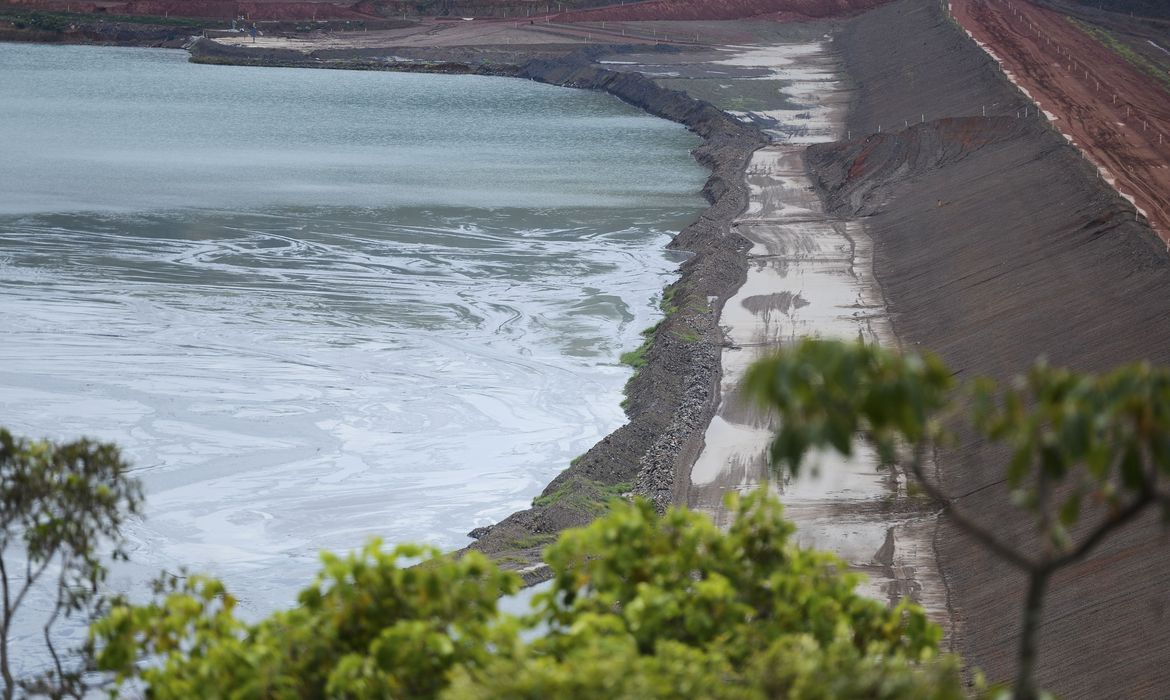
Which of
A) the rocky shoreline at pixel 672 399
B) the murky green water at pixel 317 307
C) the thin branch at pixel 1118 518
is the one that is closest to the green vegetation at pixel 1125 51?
the rocky shoreline at pixel 672 399

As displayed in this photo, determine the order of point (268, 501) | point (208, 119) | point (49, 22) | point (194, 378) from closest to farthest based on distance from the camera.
A: point (268, 501) < point (194, 378) < point (208, 119) < point (49, 22)

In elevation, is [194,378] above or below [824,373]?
below

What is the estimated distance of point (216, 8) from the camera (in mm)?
103688

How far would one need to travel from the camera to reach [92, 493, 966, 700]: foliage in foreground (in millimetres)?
6477

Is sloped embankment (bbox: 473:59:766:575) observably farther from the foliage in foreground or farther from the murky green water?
the foliage in foreground

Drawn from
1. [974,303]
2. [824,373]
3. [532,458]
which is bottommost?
[532,458]

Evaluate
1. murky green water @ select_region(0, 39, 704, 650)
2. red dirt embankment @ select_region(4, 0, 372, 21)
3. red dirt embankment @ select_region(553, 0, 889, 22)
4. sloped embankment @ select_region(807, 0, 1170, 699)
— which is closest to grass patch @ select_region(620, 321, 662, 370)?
murky green water @ select_region(0, 39, 704, 650)

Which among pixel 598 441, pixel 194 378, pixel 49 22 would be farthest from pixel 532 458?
pixel 49 22

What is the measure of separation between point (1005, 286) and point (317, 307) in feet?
55.8

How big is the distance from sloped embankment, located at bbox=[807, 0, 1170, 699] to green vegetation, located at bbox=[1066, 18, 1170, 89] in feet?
27.7

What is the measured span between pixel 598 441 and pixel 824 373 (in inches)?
862

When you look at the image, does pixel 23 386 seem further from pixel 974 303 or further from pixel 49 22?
pixel 49 22

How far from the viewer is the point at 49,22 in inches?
3824

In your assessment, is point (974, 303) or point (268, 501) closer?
point (268, 501)
